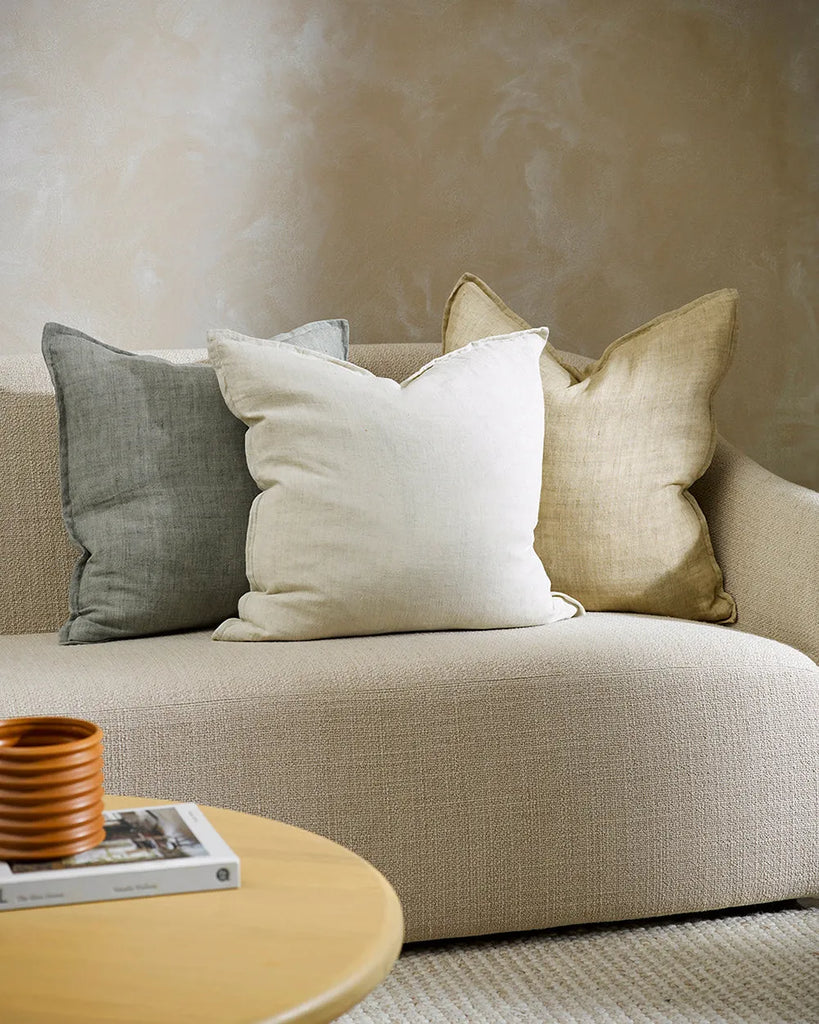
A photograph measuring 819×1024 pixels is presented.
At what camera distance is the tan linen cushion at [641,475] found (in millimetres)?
2100

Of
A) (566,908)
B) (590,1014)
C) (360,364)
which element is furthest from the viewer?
(360,364)

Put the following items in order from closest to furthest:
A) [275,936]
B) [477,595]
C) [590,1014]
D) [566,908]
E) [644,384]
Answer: [275,936] < [590,1014] < [566,908] < [477,595] < [644,384]

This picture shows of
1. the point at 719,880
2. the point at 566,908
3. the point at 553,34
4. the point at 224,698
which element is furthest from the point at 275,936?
the point at 553,34

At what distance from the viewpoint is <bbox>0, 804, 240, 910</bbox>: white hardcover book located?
3.06 feet

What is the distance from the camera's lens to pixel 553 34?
2.70 metres

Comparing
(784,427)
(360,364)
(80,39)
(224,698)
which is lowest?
(224,698)

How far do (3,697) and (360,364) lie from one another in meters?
1.05

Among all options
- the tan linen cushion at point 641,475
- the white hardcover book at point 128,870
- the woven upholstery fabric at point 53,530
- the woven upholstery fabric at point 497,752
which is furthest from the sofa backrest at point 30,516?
the white hardcover book at point 128,870

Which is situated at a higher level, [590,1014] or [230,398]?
[230,398]

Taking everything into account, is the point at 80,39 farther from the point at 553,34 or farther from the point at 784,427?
the point at 784,427

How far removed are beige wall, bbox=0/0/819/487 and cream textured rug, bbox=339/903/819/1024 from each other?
1364mm

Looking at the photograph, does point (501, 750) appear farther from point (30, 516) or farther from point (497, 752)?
point (30, 516)

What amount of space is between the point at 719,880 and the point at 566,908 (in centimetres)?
24

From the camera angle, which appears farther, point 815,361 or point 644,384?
point 815,361
